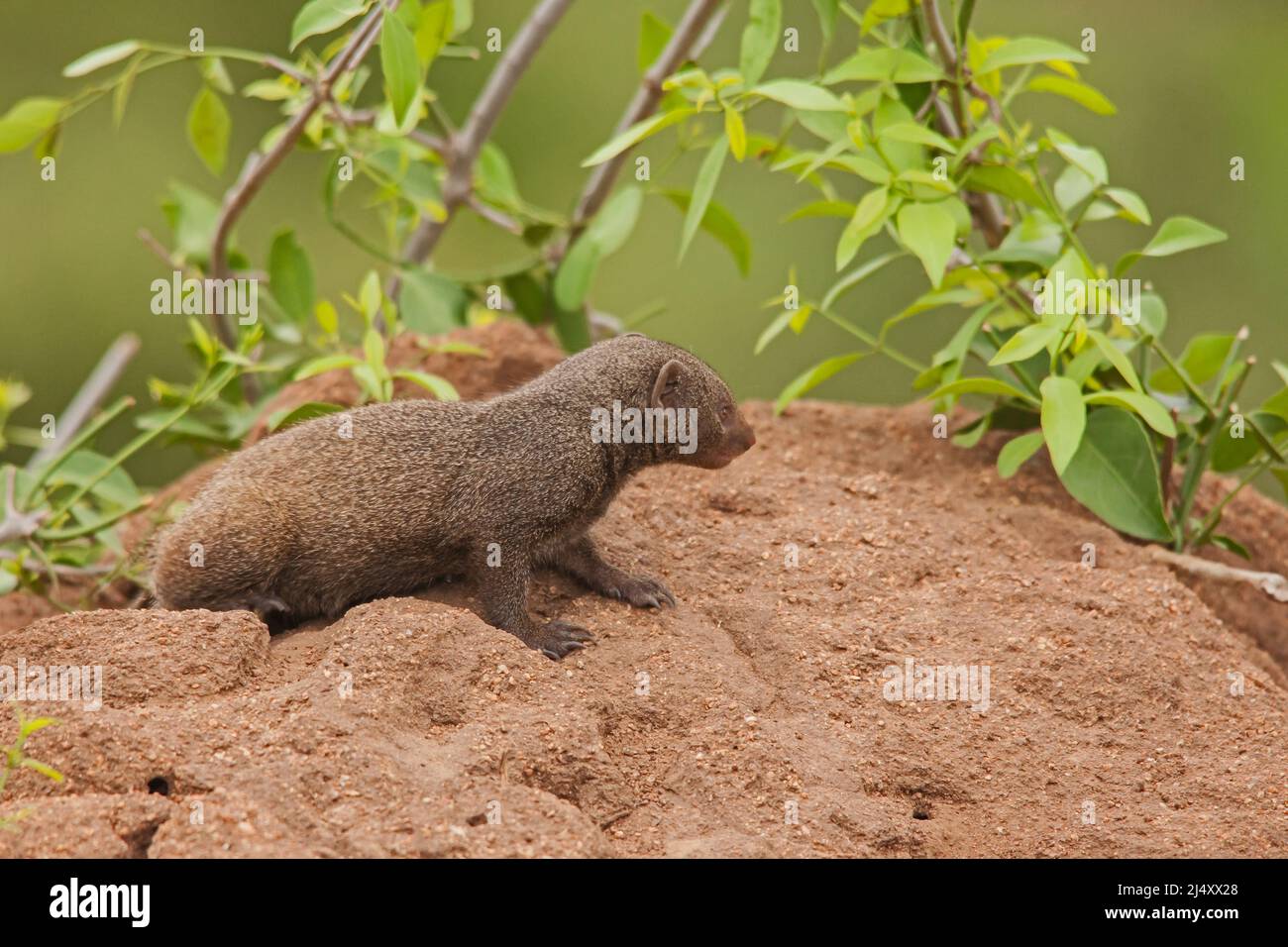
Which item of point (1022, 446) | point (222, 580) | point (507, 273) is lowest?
point (222, 580)

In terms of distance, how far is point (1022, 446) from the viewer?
4512 millimetres

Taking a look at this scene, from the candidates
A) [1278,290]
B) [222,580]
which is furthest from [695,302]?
[222,580]

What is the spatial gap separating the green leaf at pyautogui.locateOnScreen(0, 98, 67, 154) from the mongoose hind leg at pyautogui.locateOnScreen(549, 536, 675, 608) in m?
2.24

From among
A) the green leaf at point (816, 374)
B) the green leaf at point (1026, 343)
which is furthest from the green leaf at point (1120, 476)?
the green leaf at point (816, 374)

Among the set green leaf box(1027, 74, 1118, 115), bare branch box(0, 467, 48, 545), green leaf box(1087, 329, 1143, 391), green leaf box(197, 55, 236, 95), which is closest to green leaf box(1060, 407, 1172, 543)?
green leaf box(1087, 329, 1143, 391)

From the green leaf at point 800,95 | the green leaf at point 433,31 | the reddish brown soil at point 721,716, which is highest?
the green leaf at point 433,31

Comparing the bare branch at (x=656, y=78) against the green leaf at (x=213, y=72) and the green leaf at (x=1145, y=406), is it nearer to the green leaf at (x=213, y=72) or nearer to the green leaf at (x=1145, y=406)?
the green leaf at (x=213, y=72)

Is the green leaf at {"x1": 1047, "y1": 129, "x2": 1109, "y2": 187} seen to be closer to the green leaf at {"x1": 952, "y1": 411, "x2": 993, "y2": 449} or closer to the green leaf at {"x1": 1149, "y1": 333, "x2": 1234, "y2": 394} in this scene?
the green leaf at {"x1": 1149, "y1": 333, "x2": 1234, "y2": 394}

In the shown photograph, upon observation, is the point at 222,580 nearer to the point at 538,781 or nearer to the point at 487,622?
the point at 487,622

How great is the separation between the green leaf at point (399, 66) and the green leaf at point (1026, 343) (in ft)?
5.84

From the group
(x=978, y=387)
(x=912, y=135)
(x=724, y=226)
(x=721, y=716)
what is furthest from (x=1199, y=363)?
(x=721, y=716)

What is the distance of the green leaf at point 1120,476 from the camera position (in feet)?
14.6

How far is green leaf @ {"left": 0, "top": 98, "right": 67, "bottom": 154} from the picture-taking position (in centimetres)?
462
